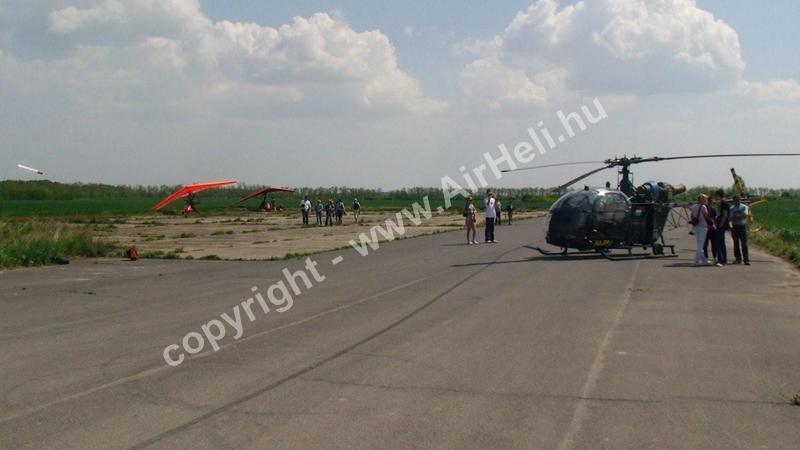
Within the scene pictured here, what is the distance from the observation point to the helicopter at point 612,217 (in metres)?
21.6

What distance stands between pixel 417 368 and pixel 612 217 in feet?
49.0

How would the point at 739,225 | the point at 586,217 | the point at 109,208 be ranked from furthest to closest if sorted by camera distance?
the point at 109,208 → the point at 586,217 → the point at 739,225

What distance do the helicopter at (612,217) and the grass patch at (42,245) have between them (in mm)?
13256

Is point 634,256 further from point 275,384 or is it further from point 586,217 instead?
point 275,384

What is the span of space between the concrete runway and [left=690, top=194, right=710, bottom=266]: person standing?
3813mm

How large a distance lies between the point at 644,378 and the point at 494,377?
1.43 metres

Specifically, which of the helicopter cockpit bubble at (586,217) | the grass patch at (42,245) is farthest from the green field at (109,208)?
the grass patch at (42,245)

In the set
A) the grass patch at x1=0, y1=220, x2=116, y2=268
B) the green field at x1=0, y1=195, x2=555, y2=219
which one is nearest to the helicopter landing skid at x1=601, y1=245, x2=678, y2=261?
the grass patch at x1=0, y1=220, x2=116, y2=268

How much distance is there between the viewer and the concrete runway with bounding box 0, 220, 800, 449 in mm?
5973

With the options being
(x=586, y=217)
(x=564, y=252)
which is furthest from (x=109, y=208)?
(x=586, y=217)

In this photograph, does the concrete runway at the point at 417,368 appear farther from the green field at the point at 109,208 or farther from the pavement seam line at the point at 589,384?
the green field at the point at 109,208

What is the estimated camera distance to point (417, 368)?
8.13 metres

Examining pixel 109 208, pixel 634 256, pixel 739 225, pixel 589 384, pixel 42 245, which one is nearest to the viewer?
pixel 589 384

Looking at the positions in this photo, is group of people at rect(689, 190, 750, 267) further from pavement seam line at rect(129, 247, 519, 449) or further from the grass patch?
the grass patch
